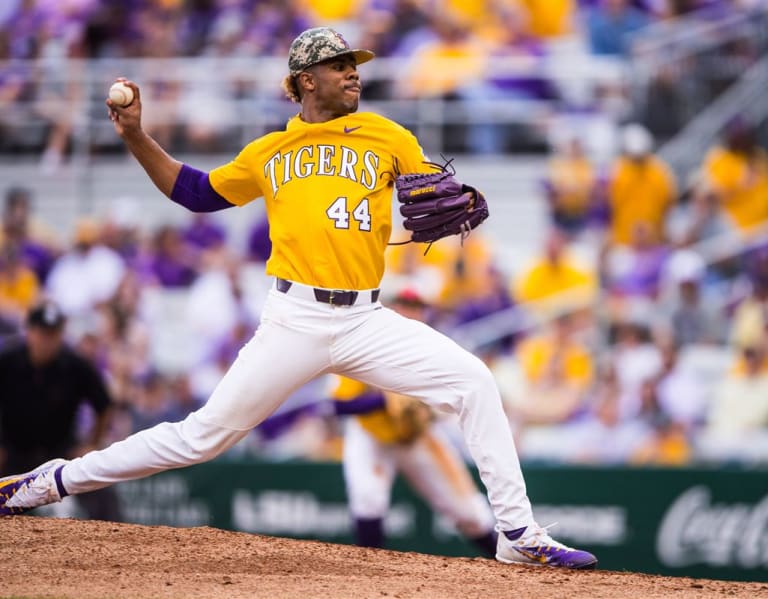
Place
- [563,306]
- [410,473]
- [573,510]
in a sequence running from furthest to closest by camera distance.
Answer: [563,306] < [573,510] < [410,473]

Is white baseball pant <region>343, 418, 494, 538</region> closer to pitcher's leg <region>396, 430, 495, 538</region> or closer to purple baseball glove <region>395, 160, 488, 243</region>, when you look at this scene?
pitcher's leg <region>396, 430, 495, 538</region>

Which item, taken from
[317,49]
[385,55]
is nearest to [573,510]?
[317,49]

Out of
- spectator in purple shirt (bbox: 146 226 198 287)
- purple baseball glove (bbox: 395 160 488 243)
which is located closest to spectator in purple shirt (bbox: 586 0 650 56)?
spectator in purple shirt (bbox: 146 226 198 287)

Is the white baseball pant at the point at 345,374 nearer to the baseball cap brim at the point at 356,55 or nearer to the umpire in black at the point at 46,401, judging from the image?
the baseball cap brim at the point at 356,55

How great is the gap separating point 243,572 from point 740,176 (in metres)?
7.32

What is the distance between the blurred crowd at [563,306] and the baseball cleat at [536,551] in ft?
14.2

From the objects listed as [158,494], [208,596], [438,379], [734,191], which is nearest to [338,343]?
[438,379]

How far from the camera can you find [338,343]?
17.4ft

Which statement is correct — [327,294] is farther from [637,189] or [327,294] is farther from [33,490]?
[637,189]

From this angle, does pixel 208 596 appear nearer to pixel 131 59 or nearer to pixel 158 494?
pixel 158 494

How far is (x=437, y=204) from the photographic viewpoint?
17.5 ft

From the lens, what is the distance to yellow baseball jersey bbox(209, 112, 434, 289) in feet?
17.3

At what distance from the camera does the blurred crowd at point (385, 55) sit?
1215 centimetres

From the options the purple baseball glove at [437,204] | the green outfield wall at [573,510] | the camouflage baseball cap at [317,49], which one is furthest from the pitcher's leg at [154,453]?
the green outfield wall at [573,510]
